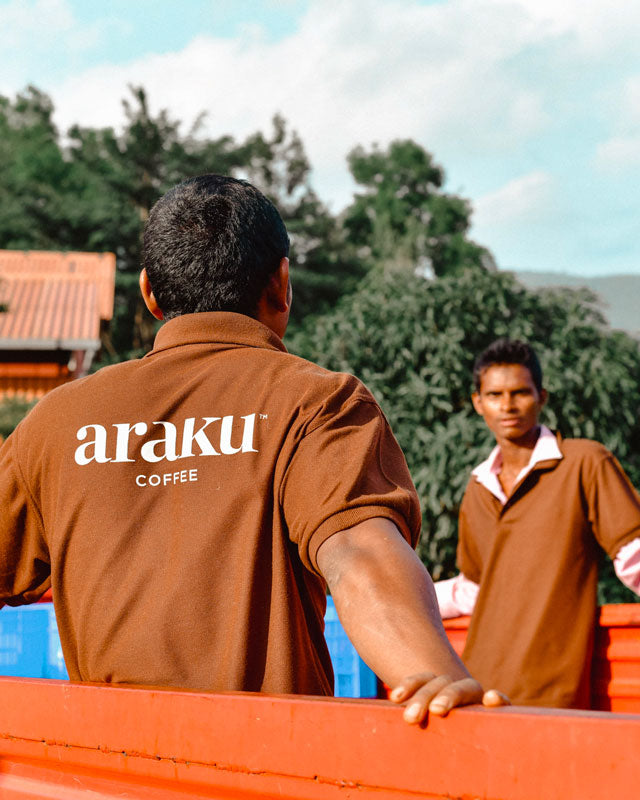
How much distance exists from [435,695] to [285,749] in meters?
0.21

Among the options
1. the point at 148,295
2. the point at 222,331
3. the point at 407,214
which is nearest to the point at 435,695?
the point at 222,331

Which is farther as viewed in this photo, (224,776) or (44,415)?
(44,415)

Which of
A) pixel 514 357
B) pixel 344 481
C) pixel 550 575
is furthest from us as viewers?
pixel 514 357

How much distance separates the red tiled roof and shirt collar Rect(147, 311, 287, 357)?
10689 mm

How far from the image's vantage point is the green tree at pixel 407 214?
3194 centimetres

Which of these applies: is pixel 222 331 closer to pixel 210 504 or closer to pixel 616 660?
pixel 210 504

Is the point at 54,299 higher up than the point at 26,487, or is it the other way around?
the point at 54,299

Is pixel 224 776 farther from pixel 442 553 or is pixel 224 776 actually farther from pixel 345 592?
pixel 442 553

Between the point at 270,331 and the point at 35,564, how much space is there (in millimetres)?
577

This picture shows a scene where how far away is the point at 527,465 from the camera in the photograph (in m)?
3.47

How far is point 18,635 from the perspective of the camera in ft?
10.4

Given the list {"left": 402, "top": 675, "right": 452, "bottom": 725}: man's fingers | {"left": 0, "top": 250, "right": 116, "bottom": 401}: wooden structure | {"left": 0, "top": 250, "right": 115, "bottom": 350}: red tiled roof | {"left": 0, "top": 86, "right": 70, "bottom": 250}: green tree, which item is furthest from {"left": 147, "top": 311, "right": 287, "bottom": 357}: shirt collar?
{"left": 0, "top": 86, "right": 70, "bottom": 250}: green tree

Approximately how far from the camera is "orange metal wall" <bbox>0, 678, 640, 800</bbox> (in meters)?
0.87

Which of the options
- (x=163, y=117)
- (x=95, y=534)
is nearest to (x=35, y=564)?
(x=95, y=534)
